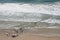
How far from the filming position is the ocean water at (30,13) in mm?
4828

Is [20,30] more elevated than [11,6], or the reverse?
[11,6]

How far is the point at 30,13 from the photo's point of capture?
560cm

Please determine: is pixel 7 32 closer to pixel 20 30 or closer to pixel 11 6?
pixel 20 30

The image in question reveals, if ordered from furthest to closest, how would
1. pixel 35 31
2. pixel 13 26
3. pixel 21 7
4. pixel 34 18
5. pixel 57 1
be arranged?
pixel 57 1 < pixel 21 7 < pixel 34 18 < pixel 13 26 < pixel 35 31

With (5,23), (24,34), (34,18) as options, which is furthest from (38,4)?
(24,34)

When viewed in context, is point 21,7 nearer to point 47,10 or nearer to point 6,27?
point 47,10

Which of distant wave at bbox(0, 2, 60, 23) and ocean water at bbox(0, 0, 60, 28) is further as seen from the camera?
distant wave at bbox(0, 2, 60, 23)

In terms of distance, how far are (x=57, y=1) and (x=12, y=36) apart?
3235 millimetres

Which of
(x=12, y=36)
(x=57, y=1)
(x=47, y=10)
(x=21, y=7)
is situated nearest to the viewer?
(x=12, y=36)

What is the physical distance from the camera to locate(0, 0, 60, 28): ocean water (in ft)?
15.8

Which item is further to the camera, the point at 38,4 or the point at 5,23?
the point at 38,4

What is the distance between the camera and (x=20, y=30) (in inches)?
174

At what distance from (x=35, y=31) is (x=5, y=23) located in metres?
1.04

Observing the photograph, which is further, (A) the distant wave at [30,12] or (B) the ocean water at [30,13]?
(A) the distant wave at [30,12]
